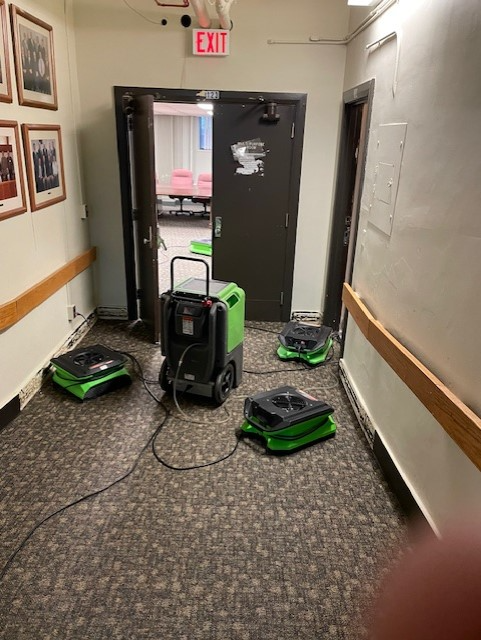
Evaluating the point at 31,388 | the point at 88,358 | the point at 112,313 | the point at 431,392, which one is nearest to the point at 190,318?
the point at 88,358

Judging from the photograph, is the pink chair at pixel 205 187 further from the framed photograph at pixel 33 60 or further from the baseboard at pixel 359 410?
the baseboard at pixel 359 410

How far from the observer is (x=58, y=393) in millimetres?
3445

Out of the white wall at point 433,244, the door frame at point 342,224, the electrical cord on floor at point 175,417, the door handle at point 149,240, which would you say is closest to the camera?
the white wall at point 433,244

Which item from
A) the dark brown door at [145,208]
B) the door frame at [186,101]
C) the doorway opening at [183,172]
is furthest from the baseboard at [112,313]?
the doorway opening at [183,172]

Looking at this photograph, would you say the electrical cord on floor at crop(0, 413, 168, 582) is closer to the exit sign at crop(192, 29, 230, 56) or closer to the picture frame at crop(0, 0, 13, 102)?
the picture frame at crop(0, 0, 13, 102)

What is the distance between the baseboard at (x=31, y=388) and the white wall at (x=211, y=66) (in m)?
1.22

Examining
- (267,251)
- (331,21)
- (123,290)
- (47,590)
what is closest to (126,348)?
(123,290)

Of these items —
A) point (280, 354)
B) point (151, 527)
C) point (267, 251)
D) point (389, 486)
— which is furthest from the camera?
point (267, 251)

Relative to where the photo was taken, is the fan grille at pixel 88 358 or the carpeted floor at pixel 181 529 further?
the fan grille at pixel 88 358

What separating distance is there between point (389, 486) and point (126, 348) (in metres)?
2.52

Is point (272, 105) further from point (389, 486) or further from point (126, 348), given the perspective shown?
point (389, 486)

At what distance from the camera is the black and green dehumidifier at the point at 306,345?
4.05 m

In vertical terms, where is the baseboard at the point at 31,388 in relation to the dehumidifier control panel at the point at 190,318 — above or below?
below

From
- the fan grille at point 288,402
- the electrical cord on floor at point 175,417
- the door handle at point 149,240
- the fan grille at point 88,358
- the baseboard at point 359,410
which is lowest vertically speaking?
the electrical cord on floor at point 175,417
